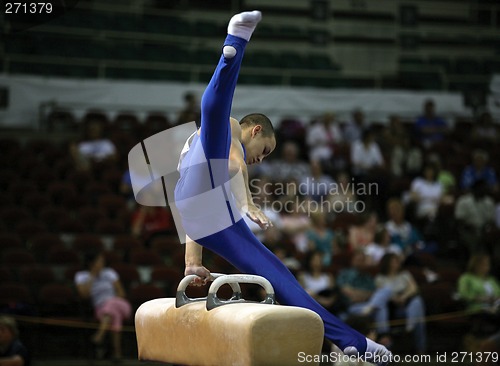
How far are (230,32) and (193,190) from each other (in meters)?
0.82

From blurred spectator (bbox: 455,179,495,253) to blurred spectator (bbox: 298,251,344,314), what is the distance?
115 inches

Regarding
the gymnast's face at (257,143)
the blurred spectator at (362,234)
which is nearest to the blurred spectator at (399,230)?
the blurred spectator at (362,234)

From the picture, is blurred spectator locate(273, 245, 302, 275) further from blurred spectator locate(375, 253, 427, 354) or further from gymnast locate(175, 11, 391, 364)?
gymnast locate(175, 11, 391, 364)

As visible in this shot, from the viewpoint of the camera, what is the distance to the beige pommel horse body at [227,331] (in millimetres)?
3309

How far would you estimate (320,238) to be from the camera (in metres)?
10.1

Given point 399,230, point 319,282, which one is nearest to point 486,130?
point 399,230

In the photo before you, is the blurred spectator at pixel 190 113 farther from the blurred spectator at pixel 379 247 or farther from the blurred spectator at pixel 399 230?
the blurred spectator at pixel 379 247

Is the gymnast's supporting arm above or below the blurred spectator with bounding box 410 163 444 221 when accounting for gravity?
above

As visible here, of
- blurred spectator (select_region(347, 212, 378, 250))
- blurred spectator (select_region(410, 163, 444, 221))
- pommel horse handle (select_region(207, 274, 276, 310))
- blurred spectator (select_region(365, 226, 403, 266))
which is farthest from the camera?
blurred spectator (select_region(410, 163, 444, 221))

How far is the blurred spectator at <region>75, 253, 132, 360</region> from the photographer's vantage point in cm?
853

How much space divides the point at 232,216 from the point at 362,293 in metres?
5.17

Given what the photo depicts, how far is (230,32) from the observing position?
3838mm

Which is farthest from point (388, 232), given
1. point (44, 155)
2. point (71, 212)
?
point (44, 155)

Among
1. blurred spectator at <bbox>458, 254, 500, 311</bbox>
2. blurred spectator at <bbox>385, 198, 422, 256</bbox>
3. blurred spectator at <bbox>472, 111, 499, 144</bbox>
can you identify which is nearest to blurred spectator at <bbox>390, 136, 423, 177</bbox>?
blurred spectator at <bbox>472, 111, 499, 144</bbox>
